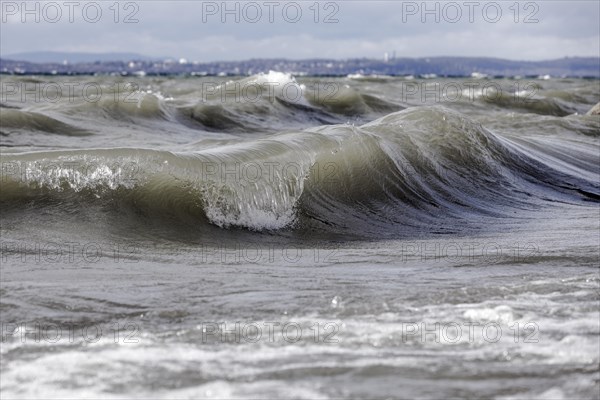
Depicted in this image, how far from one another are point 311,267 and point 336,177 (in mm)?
2803

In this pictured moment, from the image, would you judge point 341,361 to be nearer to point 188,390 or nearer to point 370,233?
point 188,390

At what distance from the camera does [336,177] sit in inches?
302

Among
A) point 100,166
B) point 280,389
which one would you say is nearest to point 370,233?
point 100,166

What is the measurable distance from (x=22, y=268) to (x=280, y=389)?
2284 mm

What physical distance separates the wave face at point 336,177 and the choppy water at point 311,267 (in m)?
0.02

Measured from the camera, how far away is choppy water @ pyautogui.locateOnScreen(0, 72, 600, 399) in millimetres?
3059

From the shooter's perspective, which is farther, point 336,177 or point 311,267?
point 336,177

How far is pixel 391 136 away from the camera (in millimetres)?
8945

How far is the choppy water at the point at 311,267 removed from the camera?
3059 millimetres

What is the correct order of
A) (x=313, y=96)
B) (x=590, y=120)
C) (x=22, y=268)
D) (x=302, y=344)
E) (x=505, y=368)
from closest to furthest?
(x=505, y=368)
(x=302, y=344)
(x=22, y=268)
(x=590, y=120)
(x=313, y=96)

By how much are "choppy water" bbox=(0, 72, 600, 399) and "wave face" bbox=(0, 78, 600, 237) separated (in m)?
0.02

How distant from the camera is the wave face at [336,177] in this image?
653 centimetres

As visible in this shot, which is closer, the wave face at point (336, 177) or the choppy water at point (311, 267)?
the choppy water at point (311, 267)

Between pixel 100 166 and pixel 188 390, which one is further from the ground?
pixel 100 166
